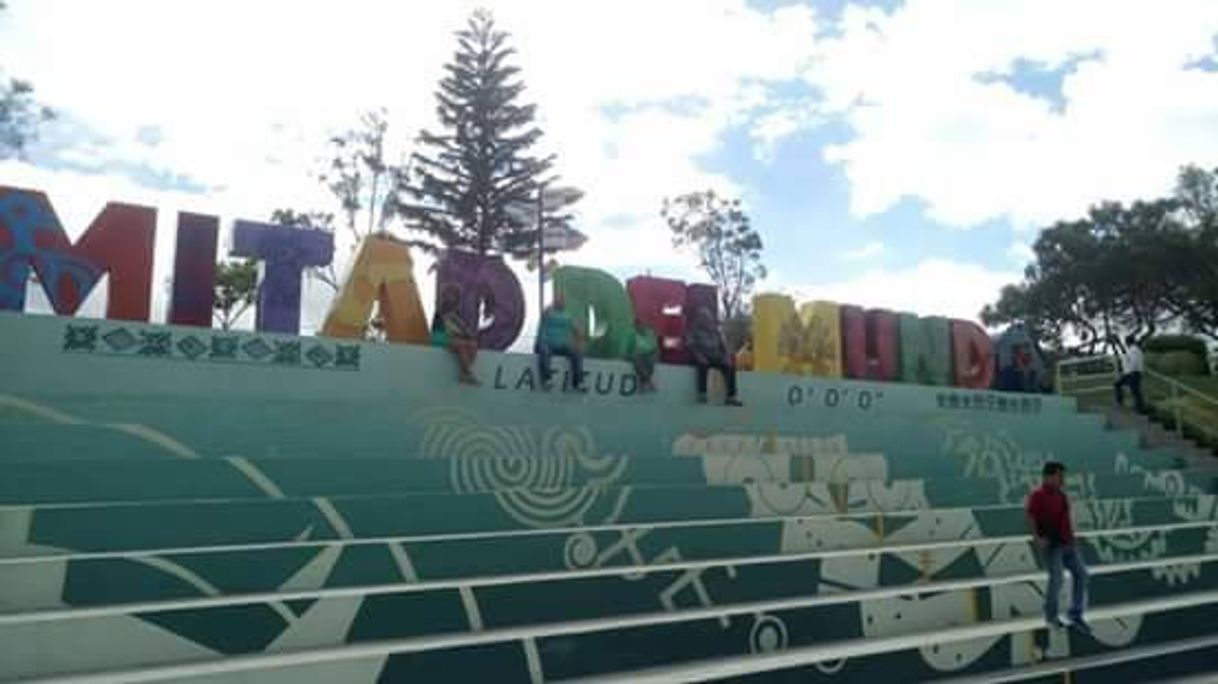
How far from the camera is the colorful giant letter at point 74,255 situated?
24.6 feet

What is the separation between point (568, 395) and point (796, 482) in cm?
293

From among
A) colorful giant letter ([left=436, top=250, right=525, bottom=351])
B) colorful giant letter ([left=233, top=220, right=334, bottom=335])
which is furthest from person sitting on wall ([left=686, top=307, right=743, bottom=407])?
colorful giant letter ([left=233, top=220, right=334, bottom=335])

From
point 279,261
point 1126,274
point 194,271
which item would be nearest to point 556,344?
point 279,261

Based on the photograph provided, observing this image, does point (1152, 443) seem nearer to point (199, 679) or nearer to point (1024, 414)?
point (1024, 414)

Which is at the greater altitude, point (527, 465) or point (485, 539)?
point (527, 465)

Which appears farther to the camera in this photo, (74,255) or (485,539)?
(74,255)

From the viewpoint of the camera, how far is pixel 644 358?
10484mm

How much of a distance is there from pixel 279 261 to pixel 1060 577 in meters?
7.37

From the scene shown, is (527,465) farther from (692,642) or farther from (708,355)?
(708,355)

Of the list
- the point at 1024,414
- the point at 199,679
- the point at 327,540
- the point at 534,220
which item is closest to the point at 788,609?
the point at 327,540

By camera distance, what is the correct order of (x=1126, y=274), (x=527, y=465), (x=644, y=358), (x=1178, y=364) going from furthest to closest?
(x=1126, y=274)
(x=1178, y=364)
(x=644, y=358)
(x=527, y=465)

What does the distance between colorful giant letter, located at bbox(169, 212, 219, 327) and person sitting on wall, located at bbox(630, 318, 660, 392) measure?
469cm

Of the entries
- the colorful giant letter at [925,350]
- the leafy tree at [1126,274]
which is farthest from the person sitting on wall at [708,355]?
the leafy tree at [1126,274]

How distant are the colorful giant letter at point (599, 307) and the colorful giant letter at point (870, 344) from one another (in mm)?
3713
